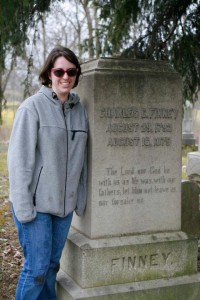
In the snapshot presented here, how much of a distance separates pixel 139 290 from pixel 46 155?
1.34 meters

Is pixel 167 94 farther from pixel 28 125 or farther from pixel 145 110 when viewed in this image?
pixel 28 125

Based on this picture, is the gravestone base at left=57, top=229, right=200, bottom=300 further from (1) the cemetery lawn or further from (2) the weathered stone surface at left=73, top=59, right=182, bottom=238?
(1) the cemetery lawn

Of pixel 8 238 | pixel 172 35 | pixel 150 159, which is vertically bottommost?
pixel 8 238

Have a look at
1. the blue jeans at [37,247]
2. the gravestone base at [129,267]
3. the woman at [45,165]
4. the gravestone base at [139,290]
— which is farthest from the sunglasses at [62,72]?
the gravestone base at [139,290]

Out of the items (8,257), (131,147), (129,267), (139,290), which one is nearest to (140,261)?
(129,267)

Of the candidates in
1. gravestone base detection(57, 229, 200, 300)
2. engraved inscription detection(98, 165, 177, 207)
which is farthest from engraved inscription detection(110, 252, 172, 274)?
engraved inscription detection(98, 165, 177, 207)

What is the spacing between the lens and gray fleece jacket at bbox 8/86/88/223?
2.96 m

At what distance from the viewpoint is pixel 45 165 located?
3.05m

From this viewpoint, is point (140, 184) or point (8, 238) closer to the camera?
point (140, 184)

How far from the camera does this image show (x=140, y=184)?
11.8 feet

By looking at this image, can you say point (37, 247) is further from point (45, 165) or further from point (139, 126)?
point (139, 126)

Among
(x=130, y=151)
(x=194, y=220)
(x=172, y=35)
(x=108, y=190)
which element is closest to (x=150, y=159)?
(x=130, y=151)

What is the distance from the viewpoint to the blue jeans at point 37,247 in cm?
304

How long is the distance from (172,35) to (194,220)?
8.34 feet
